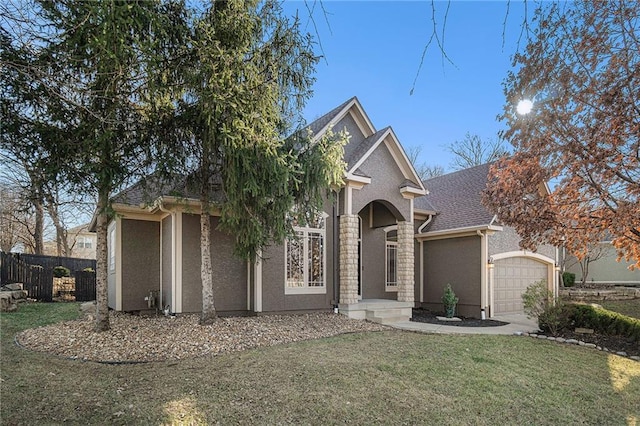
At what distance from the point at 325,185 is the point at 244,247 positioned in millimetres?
2388

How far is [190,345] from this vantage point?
7.43 m

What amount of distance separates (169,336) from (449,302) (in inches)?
350

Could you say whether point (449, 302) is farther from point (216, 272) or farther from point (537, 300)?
point (216, 272)

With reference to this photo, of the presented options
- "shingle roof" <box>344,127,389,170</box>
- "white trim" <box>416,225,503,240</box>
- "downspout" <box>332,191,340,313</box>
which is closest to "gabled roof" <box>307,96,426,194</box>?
"shingle roof" <box>344,127,389,170</box>

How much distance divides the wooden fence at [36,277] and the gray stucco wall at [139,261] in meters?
7.16

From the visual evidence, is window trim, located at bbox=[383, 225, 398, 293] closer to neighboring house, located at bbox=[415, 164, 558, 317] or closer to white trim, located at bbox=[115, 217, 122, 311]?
neighboring house, located at bbox=[415, 164, 558, 317]

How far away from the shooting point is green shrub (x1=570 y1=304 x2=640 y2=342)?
9.98 meters

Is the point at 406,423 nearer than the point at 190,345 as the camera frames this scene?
Yes

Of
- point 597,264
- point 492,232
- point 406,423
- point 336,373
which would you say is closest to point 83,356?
point 336,373

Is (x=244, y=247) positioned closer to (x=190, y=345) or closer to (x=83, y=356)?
(x=190, y=345)

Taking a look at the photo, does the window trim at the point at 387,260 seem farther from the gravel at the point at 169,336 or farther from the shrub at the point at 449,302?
the gravel at the point at 169,336

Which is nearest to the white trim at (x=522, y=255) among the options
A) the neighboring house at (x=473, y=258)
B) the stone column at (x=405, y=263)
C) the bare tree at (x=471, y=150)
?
the neighboring house at (x=473, y=258)

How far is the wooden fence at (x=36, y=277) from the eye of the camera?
15719mm

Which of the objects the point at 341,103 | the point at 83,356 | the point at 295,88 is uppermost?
the point at 341,103
